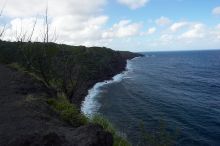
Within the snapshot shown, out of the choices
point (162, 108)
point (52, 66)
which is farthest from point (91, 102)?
point (162, 108)

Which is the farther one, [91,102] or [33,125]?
[91,102]

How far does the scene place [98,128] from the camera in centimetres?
1234

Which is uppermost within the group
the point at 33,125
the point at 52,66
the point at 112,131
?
the point at 33,125

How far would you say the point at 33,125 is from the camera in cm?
1396

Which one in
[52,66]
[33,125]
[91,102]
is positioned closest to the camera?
[33,125]

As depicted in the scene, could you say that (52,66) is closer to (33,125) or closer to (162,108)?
(162,108)

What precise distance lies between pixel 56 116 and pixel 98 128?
5.12m

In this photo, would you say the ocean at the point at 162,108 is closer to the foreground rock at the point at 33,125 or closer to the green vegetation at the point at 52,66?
the green vegetation at the point at 52,66

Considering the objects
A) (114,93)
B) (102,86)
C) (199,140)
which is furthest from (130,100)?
(199,140)

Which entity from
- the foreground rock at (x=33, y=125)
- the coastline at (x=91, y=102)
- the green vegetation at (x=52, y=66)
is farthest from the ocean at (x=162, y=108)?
the foreground rock at (x=33, y=125)

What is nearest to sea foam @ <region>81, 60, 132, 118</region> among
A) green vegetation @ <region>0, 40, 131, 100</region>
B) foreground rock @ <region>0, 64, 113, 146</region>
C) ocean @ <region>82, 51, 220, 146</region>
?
ocean @ <region>82, 51, 220, 146</region>

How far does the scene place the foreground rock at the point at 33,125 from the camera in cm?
1145

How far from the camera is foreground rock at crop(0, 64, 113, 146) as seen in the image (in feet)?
37.6

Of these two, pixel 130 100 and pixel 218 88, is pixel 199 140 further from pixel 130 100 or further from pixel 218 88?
pixel 218 88
